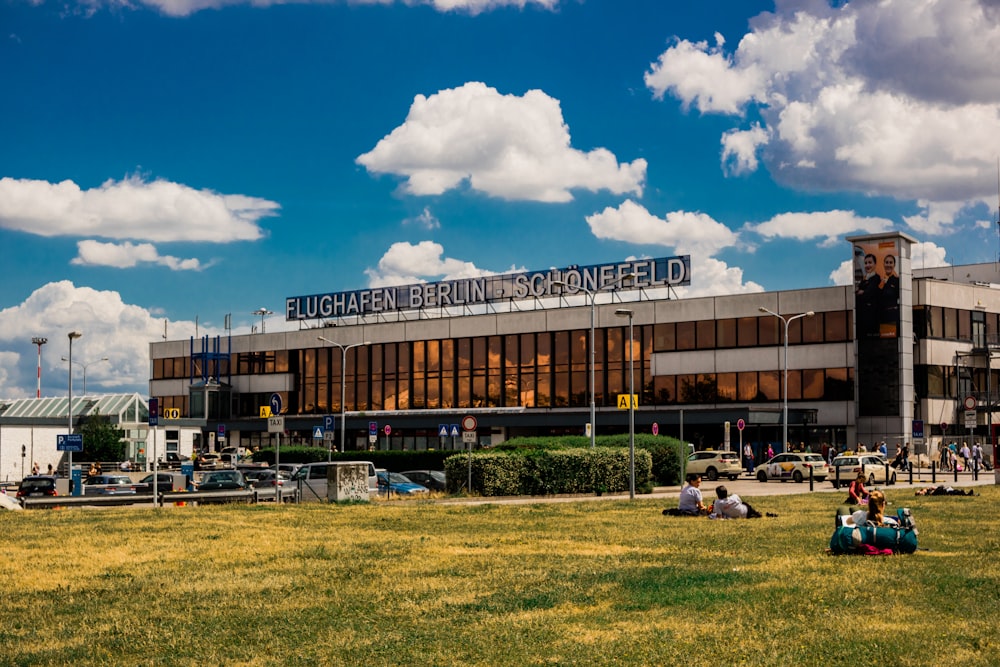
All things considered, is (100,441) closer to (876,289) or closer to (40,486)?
(40,486)

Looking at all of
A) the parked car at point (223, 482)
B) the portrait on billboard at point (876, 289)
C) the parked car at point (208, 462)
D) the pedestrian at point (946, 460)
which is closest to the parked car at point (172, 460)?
the parked car at point (208, 462)

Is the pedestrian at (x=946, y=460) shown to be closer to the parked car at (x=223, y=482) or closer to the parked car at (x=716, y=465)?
the parked car at (x=716, y=465)

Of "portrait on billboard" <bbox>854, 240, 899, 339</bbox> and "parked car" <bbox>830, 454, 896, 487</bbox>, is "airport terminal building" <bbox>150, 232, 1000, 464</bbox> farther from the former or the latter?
"parked car" <bbox>830, 454, 896, 487</bbox>

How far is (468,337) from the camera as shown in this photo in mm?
91438

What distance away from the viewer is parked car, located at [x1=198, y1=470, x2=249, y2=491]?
132 feet

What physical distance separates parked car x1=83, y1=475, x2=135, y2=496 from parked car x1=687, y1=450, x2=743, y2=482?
2861cm

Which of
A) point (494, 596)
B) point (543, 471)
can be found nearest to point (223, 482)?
point (543, 471)

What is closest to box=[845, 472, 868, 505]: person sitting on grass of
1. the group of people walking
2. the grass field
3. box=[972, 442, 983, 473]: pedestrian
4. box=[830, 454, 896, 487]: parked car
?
the grass field

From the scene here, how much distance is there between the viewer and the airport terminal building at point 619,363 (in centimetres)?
7181

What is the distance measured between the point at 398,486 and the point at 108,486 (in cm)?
1219

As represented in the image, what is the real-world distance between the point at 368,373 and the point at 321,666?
3405 inches

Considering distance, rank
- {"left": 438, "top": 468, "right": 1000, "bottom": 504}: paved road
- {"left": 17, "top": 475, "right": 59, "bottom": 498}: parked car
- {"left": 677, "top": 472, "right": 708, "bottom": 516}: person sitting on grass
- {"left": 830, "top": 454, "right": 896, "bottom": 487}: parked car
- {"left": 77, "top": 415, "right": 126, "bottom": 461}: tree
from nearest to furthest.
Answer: {"left": 677, "top": 472, "right": 708, "bottom": 516}: person sitting on grass
{"left": 438, "top": 468, "right": 1000, "bottom": 504}: paved road
{"left": 17, "top": 475, "right": 59, "bottom": 498}: parked car
{"left": 830, "top": 454, "right": 896, "bottom": 487}: parked car
{"left": 77, "top": 415, "right": 126, "bottom": 461}: tree

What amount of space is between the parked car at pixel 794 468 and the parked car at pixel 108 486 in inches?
1206

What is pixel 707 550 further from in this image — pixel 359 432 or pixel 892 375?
pixel 359 432
